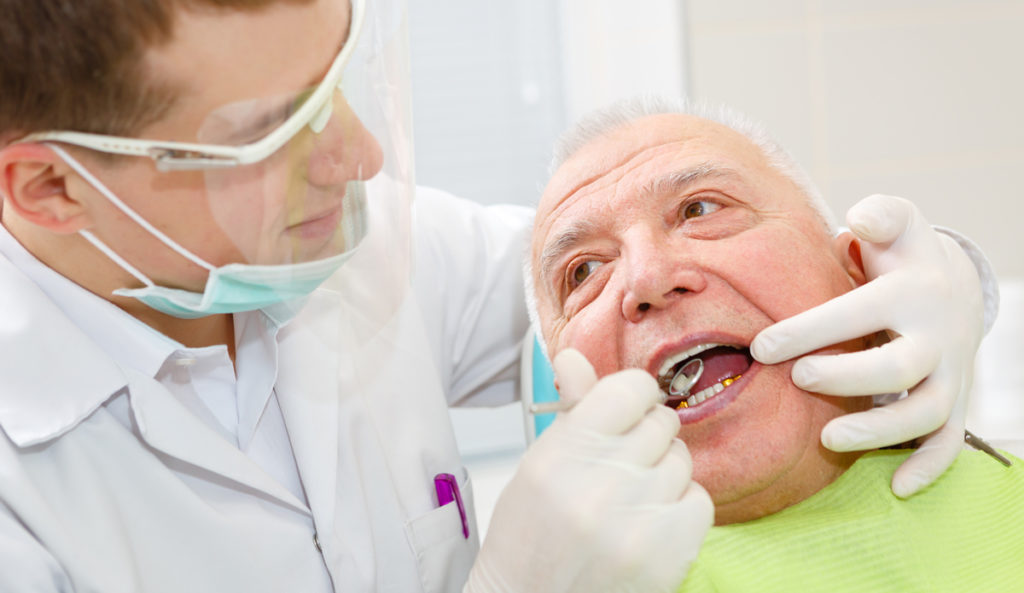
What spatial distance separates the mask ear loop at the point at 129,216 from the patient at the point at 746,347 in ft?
1.82

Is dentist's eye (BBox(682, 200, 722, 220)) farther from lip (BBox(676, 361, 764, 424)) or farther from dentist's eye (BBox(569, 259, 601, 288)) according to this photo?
lip (BBox(676, 361, 764, 424))

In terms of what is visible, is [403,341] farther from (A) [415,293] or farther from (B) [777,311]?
(B) [777,311]

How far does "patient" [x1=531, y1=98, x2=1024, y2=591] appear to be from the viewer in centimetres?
120

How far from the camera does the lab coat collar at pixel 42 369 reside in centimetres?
111

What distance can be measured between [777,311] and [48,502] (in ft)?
3.18

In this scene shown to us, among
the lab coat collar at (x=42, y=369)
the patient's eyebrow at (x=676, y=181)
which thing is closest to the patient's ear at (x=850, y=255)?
the patient's eyebrow at (x=676, y=181)

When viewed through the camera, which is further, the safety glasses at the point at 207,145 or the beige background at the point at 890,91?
the beige background at the point at 890,91

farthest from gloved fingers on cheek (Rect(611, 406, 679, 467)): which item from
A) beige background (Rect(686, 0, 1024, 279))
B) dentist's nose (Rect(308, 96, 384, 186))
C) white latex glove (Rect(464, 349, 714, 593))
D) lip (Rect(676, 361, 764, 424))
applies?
beige background (Rect(686, 0, 1024, 279))

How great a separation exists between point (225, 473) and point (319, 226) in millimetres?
366

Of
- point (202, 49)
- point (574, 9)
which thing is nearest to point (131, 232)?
point (202, 49)

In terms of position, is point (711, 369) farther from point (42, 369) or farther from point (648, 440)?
point (42, 369)

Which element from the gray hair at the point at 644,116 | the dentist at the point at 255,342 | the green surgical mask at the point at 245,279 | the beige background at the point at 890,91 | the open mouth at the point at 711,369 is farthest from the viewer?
the beige background at the point at 890,91

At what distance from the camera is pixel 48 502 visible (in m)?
1.11

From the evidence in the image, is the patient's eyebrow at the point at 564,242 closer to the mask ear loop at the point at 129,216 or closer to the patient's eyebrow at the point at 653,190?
the patient's eyebrow at the point at 653,190
